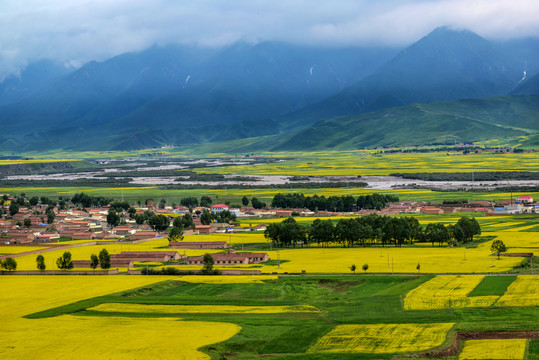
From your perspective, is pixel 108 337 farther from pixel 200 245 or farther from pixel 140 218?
pixel 140 218

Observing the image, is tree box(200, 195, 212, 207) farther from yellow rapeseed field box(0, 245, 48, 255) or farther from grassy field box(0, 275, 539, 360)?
grassy field box(0, 275, 539, 360)

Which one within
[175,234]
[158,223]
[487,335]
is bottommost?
[487,335]

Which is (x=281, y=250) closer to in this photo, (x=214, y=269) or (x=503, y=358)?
(x=214, y=269)

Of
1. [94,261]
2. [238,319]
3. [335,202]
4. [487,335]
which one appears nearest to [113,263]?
[94,261]

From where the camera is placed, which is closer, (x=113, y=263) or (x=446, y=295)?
(x=446, y=295)

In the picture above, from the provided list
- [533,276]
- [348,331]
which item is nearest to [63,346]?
[348,331]

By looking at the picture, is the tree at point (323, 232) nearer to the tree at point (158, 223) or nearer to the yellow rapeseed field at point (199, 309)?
the tree at point (158, 223)
